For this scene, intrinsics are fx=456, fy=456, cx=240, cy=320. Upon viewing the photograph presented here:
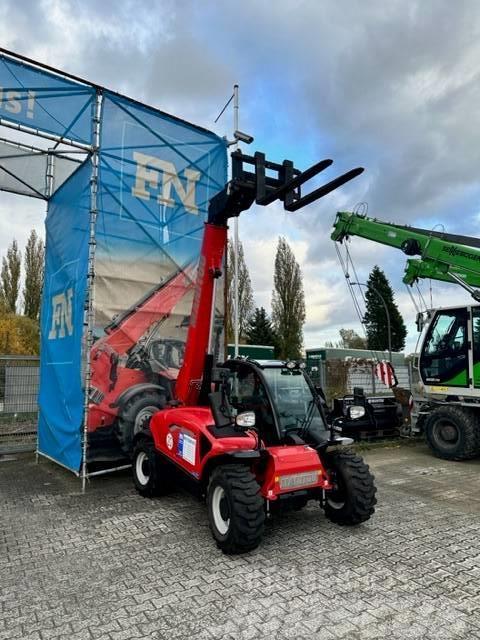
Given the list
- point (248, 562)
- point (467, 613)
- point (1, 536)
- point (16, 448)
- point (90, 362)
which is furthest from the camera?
point (16, 448)

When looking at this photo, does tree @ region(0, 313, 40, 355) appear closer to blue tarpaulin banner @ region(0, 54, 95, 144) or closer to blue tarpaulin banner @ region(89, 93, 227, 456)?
blue tarpaulin banner @ region(89, 93, 227, 456)

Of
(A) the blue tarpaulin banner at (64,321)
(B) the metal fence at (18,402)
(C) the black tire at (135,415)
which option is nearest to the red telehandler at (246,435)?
(C) the black tire at (135,415)

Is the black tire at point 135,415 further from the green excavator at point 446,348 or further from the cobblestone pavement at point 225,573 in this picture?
the green excavator at point 446,348

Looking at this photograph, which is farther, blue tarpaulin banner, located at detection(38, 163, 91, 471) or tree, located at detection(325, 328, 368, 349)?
tree, located at detection(325, 328, 368, 349)

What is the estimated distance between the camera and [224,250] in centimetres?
584

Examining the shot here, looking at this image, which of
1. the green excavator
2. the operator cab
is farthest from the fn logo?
the green excavator

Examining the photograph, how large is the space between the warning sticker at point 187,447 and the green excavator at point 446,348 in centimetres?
539

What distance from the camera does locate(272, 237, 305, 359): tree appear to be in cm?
3112

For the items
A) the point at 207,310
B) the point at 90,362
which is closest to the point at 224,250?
the point at 207,310

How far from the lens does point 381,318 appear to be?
129 ft

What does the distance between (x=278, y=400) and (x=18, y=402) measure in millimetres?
5830

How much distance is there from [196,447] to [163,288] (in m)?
3.38

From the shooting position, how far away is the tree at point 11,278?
26281mm

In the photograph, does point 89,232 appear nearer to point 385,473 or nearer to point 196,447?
point 196,447
